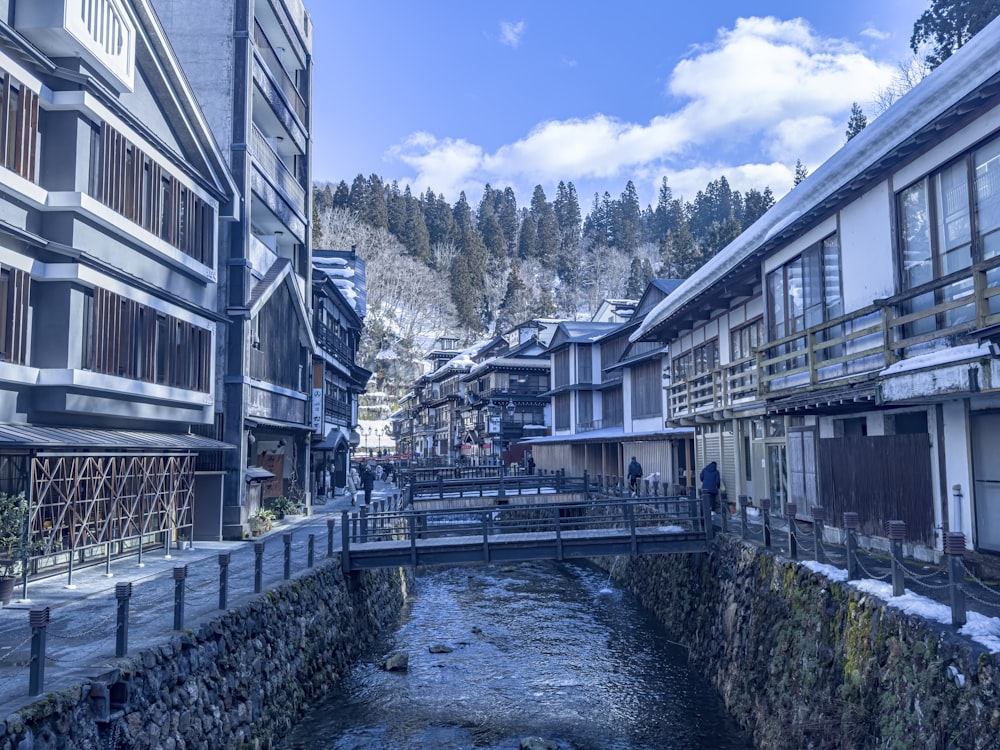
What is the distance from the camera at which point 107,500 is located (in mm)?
16938

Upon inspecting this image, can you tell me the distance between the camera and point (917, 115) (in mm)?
11641

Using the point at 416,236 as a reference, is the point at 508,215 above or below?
above

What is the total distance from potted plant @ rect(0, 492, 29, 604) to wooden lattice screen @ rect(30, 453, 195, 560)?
0.47 meters

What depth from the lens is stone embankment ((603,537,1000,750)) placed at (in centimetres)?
735

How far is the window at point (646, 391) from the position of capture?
1294 inches

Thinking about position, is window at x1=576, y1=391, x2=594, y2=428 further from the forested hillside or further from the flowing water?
the forested hillside

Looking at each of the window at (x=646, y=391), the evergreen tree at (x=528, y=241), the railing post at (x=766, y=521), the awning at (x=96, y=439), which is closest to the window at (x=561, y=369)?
the window at (x=646, y=391)

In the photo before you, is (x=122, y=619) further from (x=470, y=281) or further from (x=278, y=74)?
(x=470, y=281)

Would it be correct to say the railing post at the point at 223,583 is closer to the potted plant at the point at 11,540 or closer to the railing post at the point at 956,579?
the potted plant at the point at 11,540

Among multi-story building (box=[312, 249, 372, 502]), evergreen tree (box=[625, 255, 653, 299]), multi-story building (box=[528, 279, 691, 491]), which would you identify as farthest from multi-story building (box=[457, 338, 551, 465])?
evergreen tree (box=[625, 255, 653, 299])

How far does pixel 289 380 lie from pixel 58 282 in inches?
522

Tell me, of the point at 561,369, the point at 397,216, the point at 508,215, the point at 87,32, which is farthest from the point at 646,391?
the point at 508,215

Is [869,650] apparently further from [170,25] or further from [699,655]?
[170,25]

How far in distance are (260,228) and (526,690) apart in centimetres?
2191
